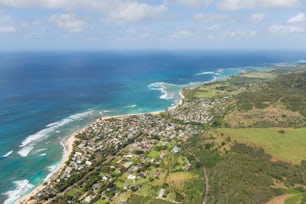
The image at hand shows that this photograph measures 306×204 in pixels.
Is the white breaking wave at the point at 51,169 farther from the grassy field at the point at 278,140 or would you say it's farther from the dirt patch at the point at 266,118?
the dirt patch at the point at 266,118

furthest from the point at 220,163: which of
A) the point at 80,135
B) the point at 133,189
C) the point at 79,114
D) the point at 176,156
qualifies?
the point at 79,114

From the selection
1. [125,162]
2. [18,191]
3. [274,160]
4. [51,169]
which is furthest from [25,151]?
[274,160]

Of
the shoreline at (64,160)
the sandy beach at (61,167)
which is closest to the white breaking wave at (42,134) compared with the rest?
the shoreline at (64,160)

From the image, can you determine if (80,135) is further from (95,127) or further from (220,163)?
(220,163)

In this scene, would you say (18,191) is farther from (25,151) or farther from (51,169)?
(25,151)

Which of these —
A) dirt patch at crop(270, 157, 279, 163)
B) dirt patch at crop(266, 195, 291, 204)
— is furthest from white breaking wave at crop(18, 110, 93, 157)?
dirt patch at crop(270, 157, 279, 163)
